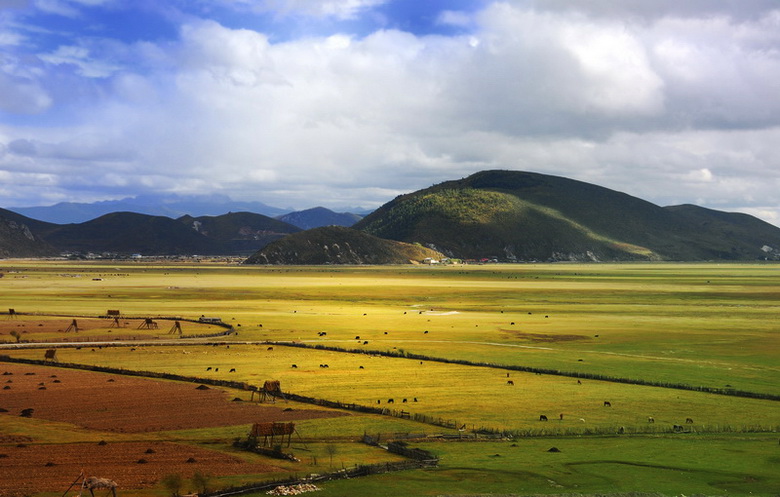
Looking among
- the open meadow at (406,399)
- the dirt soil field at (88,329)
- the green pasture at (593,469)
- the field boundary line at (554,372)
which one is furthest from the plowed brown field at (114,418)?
the field boundary line at (554,372)

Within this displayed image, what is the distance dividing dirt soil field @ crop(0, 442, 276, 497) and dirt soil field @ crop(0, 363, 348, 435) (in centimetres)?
418

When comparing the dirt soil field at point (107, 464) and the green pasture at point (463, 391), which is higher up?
the green pasture at point (463, 391)

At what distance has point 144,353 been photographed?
69.1 meters

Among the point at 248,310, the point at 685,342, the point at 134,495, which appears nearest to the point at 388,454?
the point at 134,495

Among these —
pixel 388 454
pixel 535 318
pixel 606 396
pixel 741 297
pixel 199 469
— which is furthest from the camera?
pixel 741 297

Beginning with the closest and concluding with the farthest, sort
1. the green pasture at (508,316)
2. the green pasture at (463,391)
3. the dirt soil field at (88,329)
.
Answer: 1. the green pasture at (463,391)
2. the green pasture at (508,316)
3. the dirt soil field at (88,329)

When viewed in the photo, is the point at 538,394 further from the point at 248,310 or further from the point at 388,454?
the point at 248,310

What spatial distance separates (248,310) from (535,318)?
41.2 metres

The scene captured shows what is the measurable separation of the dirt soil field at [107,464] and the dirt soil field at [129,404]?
13.7 feet

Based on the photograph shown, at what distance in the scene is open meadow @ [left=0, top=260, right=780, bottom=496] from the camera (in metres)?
33.1

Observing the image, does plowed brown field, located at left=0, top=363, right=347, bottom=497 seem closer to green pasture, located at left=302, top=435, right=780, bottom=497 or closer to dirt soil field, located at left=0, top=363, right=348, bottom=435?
dirt soil field, located at left=0, top=363, right=348, bottom=435

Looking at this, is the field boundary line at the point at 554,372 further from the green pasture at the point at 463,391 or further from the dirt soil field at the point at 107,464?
the dirt soil field at the point at 107,464

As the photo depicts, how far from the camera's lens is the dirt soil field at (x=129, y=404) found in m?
42.0

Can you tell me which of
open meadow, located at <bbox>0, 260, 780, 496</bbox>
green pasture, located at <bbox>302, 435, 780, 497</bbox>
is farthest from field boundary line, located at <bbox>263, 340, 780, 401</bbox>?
green pasture, located at <bbox>302, 435, 780, 497</bbox>
